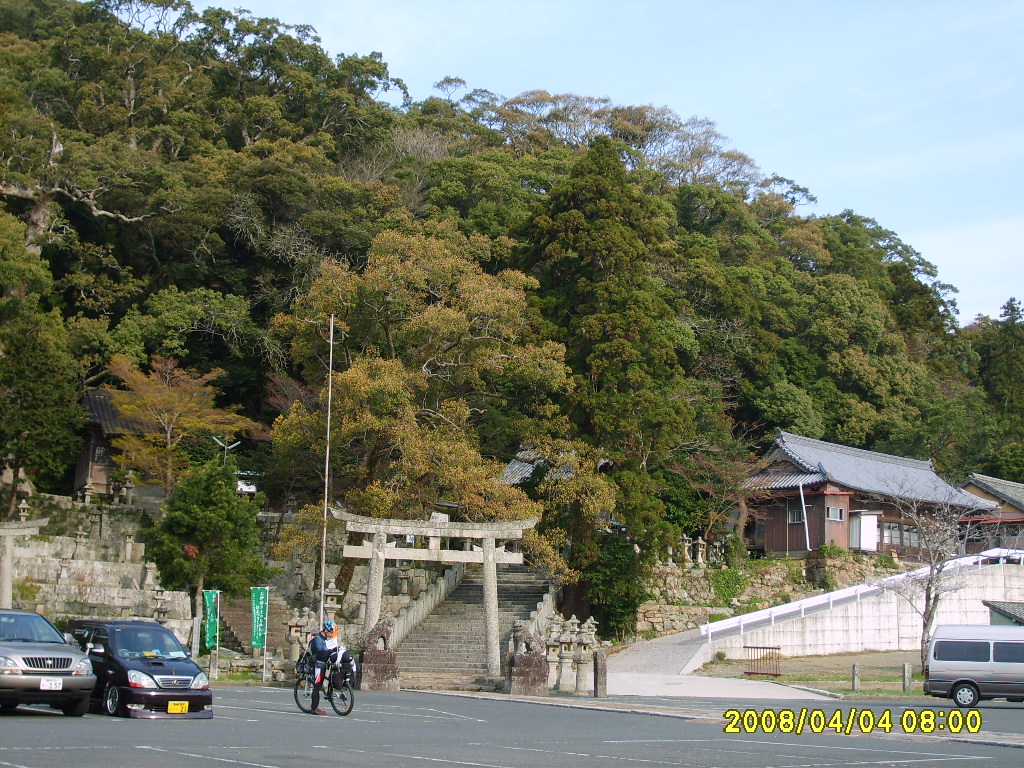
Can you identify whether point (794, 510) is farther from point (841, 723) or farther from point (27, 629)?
point (27, 629)

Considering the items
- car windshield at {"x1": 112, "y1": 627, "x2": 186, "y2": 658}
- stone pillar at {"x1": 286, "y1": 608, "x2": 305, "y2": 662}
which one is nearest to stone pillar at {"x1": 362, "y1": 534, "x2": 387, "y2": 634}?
stone pillar at {"x1": 286, "y1": 608, "x2": 305, "y2": 662}

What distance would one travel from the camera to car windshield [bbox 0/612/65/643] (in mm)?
14000

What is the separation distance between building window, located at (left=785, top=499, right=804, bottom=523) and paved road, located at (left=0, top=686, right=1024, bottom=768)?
23.8m

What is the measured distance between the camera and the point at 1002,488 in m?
48.1

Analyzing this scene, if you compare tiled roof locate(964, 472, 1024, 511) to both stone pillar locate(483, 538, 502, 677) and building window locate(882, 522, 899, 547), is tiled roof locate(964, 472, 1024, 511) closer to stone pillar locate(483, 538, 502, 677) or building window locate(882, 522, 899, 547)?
building window locate(882, 522, 899, 547)

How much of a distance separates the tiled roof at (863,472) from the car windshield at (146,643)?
1178 inches

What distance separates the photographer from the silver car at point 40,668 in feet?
43.2

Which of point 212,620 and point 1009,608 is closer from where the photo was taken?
point 212,620

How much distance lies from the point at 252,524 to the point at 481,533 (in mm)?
7203

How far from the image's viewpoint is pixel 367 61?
2263 inches

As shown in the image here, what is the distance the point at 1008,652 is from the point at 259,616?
50.7 feet

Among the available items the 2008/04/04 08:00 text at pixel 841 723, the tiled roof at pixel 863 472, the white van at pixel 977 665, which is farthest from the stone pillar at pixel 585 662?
the tiled roof at pixel 863 472

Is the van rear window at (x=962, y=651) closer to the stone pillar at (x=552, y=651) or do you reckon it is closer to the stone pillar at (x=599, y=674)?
the stone pillar at (x=599, y=674)

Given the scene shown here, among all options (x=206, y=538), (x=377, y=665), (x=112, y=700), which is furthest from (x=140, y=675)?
(x=206, y=538)
